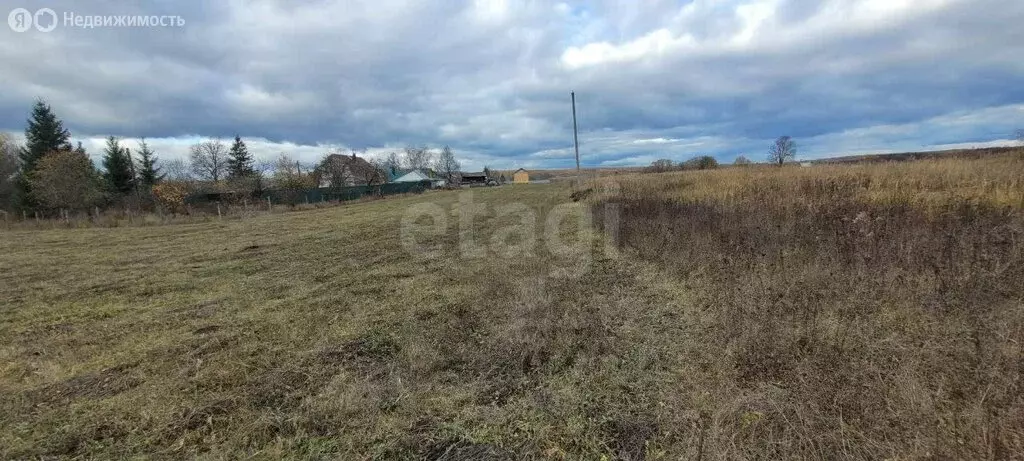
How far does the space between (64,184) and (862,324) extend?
1449 inches

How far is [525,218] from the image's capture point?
13938 mm

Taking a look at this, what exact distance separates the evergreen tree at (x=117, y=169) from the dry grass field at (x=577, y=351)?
127ft

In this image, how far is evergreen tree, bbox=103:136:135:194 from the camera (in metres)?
36.5

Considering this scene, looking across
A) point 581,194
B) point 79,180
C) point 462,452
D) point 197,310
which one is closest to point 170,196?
point 79,180

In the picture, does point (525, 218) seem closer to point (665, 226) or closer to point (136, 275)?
point (665, 226)

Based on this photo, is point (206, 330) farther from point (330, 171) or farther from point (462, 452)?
point (330, 171)

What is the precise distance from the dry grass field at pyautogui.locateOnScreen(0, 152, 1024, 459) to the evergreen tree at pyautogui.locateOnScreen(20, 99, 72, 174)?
3880 centimetres

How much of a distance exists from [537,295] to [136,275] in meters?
7.40

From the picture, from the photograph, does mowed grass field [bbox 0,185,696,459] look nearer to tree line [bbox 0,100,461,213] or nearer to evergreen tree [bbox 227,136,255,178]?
tree line [bbox 0,100,461,213]

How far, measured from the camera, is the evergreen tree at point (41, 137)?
3334 cm

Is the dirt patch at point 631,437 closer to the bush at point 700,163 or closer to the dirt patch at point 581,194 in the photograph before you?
the dirt patch at point 581,194

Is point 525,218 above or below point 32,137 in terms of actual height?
below

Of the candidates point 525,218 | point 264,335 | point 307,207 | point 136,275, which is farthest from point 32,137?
point 264,335

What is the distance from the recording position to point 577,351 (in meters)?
3.57
